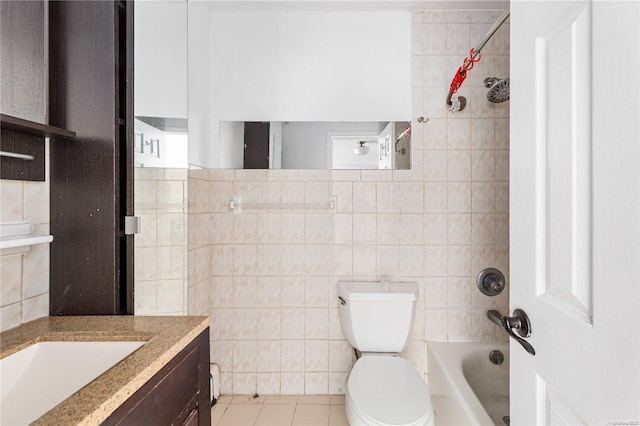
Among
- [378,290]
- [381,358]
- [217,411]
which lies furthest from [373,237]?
[217,411]

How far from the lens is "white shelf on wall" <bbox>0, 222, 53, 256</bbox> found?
889 mm

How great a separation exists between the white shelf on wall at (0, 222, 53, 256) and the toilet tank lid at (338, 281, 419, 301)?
133 centimetres

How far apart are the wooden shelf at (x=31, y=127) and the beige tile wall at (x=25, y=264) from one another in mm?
92

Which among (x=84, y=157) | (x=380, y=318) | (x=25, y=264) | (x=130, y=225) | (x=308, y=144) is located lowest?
(x=380, y=318)

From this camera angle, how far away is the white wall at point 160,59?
123cm

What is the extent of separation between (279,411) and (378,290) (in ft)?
2.82

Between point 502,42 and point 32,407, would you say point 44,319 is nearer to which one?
point 32,407

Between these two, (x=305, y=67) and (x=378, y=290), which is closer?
(x=378, y=290)

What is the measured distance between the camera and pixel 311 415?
1.82 meters

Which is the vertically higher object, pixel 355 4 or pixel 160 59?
pixel 355 4

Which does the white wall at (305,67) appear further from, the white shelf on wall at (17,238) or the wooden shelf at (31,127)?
the white shelf on wall at (17,238)

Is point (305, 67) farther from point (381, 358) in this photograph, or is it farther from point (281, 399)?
point (281, 399)
